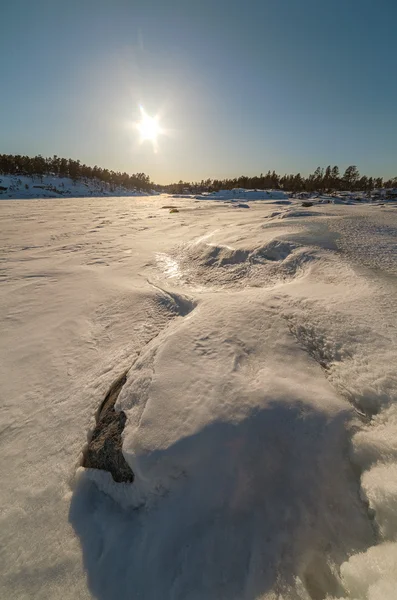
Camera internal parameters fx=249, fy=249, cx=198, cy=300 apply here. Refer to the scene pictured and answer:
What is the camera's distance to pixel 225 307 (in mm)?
2766

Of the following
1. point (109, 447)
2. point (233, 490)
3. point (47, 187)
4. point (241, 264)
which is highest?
point (47, 187)

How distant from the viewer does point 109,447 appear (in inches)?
65.9

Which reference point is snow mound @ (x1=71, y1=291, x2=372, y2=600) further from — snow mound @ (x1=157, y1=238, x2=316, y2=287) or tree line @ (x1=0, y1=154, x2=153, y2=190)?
tree line @ (x1=0, y1=154, x2=153, y2=190)

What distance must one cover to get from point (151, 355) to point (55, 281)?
338 centimetres

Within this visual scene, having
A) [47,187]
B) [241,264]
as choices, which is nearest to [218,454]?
[241,264]

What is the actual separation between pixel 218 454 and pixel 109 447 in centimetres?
76

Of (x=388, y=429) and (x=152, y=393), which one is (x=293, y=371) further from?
(x=152, y=393)

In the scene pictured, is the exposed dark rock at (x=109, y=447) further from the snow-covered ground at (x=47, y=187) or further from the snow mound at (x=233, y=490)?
the snow-covered ground at (x=47, y=187)

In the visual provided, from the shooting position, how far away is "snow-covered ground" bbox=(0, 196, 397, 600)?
1.18 metres

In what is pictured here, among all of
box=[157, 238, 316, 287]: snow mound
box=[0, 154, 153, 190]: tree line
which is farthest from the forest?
box=[157, 238, 316, 287]: snow mound

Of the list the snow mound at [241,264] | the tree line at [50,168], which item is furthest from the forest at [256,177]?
the snow mound at [241,264]

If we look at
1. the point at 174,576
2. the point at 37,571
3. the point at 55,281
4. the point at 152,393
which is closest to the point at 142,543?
the point at 174,576

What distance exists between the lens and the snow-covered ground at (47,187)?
33.8 metres

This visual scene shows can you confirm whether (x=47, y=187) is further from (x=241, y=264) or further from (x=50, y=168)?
(x=241, y=264)
